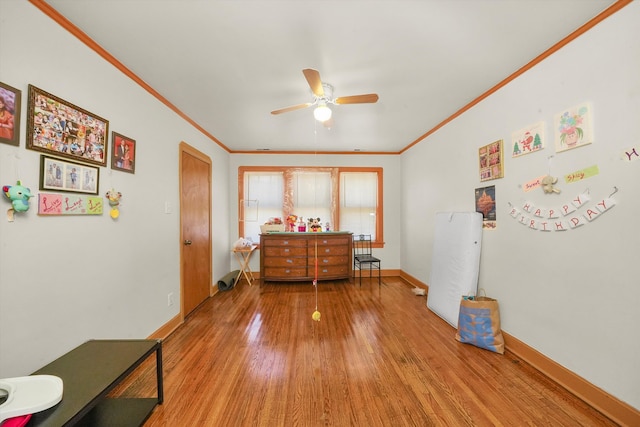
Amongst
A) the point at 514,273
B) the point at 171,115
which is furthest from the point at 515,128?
the point at 171,115

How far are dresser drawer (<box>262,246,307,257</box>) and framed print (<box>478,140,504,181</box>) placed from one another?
2827mm

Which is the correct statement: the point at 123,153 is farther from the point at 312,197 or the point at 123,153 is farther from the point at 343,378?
the point at 312,197

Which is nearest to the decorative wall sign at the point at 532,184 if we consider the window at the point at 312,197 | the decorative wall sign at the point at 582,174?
the decorative wall sign at the point at 582,174

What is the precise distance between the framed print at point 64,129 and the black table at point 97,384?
124 centimetres

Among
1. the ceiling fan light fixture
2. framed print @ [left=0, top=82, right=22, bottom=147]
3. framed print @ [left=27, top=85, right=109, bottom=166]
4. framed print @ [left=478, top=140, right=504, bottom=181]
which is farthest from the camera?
framed print @ [left=478, top=140, right=504, bottom=181]

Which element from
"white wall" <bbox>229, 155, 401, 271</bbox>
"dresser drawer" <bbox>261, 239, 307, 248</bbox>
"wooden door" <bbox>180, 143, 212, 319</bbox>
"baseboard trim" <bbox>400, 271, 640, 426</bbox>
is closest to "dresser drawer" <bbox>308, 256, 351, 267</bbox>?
"dresser drawer" <bbox>261, 239, 307, 248</bbox>

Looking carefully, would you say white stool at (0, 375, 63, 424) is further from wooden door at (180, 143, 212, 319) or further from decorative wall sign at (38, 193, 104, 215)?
wooden door at (180, 143, 212, 319)

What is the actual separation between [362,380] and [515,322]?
1474mm

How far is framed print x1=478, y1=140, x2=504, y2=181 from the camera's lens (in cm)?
236

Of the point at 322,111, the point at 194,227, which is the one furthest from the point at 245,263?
the point at 322,111

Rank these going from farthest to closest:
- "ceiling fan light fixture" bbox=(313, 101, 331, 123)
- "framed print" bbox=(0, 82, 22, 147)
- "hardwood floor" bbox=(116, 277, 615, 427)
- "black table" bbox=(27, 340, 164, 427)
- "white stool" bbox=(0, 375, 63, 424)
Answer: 1. "ceiling fan light fixture" bbox=(313, 101, 331, 123)
2. "hardwood floor" bbox=(116, 277, 615, 427)
3. "framed print" bbox=(0, 82, 22, 147)
4. "black table" bbox=(27, 340, 164, 427)
5. "white stool" bbox=(0, 375, 63, 424)

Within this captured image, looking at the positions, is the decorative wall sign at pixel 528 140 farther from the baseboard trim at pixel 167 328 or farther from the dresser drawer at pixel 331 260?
the baseboard trim at pixel 167 328

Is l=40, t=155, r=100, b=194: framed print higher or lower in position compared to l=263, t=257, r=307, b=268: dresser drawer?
higher

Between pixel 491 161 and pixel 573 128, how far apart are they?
75 centimetres
